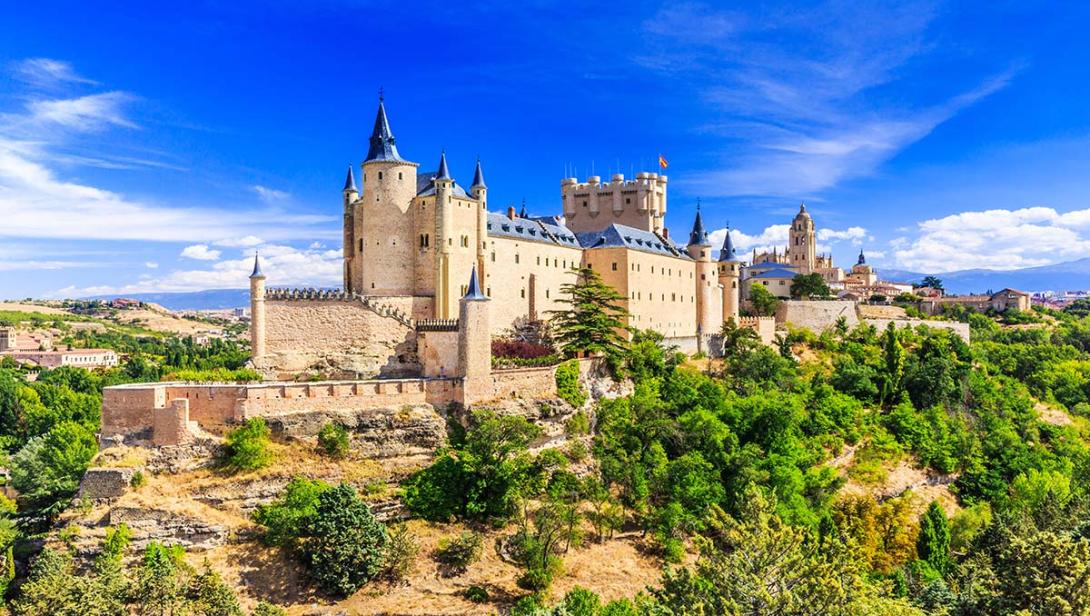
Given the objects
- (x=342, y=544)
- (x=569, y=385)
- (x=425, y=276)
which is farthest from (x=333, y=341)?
(x=342, y=544)

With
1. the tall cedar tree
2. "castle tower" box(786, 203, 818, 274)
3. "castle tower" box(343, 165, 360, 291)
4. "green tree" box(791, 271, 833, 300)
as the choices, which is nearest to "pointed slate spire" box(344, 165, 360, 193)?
"castle tower" box(343, 165, 360, 291)

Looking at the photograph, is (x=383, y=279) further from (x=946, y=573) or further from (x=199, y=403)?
(x=946, y=573)

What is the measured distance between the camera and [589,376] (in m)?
45.9

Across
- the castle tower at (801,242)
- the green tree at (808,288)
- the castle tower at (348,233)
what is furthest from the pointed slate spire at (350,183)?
the castle tower at (801,242)

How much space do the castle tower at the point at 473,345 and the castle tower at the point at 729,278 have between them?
33879 mm

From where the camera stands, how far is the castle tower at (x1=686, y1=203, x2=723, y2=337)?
64.4 meters

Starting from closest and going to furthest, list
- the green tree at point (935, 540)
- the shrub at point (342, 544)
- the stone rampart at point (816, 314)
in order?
the shrub at point (342, 544)
the green tree at point (935, 540)
the stone rampart at point (816, 314)

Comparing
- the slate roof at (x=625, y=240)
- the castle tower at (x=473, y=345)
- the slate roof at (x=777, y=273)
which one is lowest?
the castle tower at (x=473, y=345)

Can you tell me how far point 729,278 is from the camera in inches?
2660

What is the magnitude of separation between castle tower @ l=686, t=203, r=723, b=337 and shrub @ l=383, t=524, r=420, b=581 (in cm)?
3792

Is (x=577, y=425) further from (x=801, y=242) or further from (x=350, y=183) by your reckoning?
(x=801, y=242)

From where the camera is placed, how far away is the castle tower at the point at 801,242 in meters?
113

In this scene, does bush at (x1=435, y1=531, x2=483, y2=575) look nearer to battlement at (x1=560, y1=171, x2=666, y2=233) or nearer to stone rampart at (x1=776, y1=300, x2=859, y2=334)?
battlement at (x1=560, y1=171, x2=666, y2=233)

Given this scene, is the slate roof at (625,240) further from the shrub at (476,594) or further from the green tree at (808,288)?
the shrub at (476,594)
